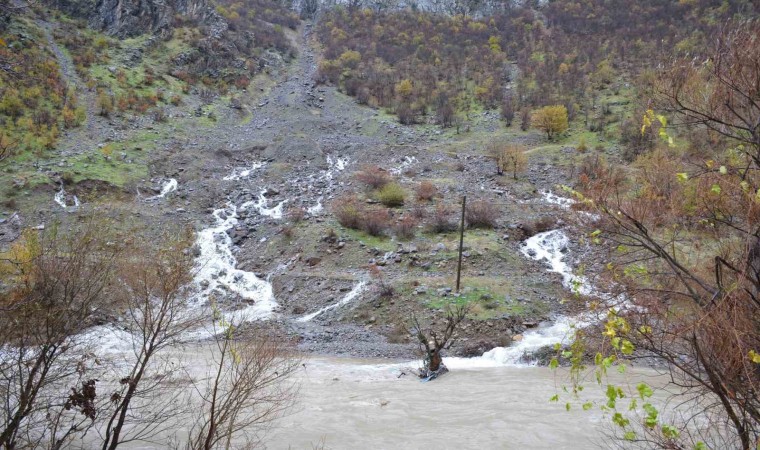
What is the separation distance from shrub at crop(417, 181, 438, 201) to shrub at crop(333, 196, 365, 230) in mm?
3557

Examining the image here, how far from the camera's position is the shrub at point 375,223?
21.5 metres

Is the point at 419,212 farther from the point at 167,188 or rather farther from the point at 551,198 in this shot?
the point at 167,188

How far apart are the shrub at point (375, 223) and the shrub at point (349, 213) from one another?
0.84 feet

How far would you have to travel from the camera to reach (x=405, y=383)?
12039 millimetres

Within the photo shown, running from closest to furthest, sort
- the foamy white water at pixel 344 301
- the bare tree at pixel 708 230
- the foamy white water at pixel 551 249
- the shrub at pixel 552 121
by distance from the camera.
Answer: the bare tree at pixel 708 230 → the foamy white water at pixel 344 301 → the foamy white water at pixel 551 249 → the shrub at pixel 552 121

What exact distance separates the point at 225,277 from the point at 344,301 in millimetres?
6056

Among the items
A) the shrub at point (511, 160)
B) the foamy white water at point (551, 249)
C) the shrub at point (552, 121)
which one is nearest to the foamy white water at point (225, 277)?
the foamy white water at point (551, 249)

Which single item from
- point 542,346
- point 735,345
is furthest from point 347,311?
point 735,345

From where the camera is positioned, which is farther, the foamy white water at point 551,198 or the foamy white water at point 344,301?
the foamy white water at point 551,198

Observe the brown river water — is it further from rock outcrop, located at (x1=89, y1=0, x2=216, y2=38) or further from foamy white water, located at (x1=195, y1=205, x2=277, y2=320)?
rock outcrop, located at (x1=89, y1=0, x2=216, y2=38)

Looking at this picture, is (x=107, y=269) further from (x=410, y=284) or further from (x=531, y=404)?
(x=410, y=284)

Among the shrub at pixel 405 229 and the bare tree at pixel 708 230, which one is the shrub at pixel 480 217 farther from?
the bare tree at pixel 708 230

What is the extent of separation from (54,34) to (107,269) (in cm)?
4033

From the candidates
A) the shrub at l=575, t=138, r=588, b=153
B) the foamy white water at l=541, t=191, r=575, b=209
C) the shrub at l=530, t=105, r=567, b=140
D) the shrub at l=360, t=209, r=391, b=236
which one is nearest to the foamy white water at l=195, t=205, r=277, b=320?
the shrub at l=360, t=209, r=391, b=236
